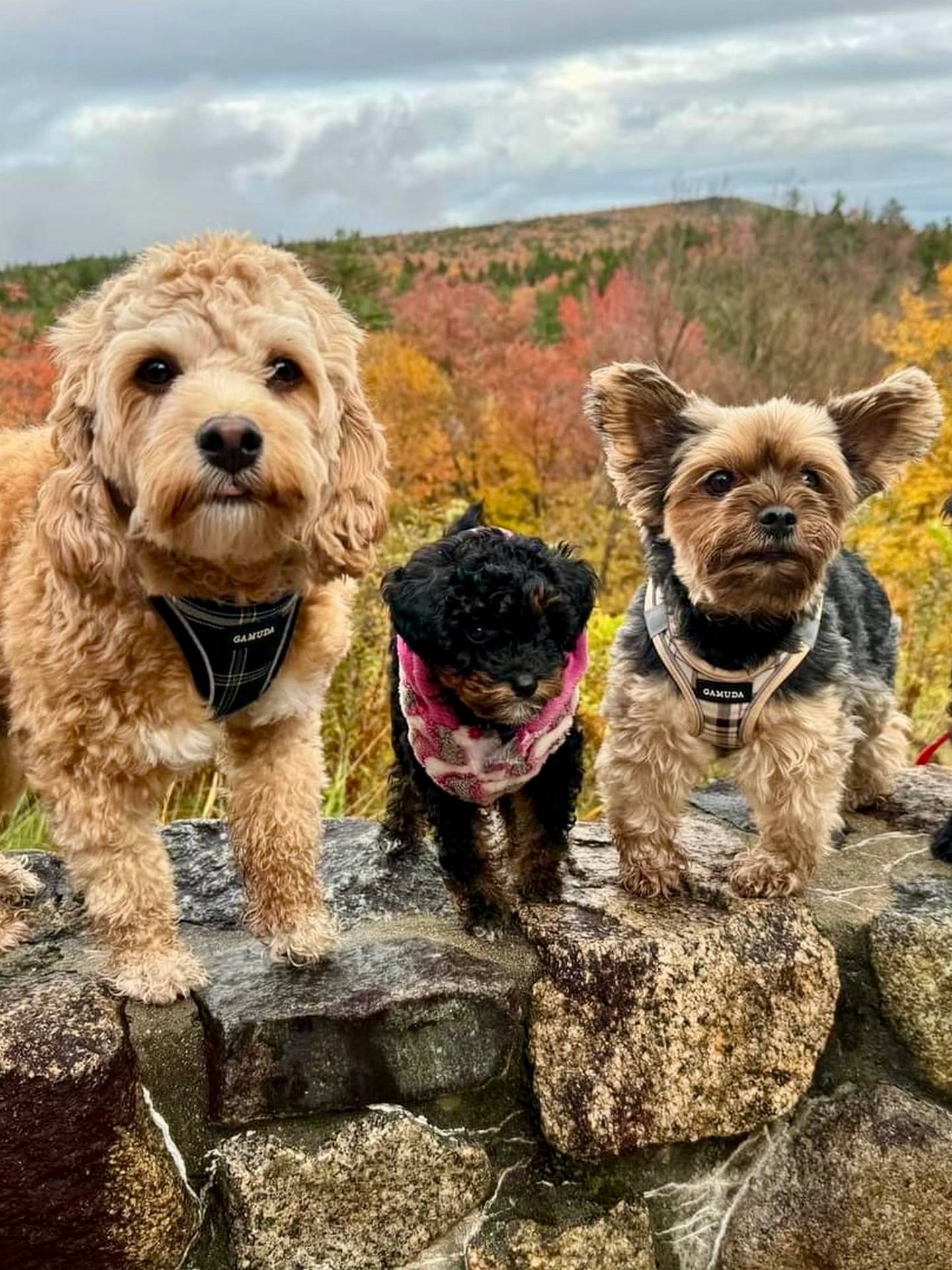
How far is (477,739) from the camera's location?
9.55 ft

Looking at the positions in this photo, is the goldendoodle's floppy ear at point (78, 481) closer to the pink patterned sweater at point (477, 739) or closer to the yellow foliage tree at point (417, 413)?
the pink patterned sweater at point (477, 739)

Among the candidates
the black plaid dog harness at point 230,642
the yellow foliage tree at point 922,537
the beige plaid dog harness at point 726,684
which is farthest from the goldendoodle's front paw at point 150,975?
the yellow foliage tree at point 922,537

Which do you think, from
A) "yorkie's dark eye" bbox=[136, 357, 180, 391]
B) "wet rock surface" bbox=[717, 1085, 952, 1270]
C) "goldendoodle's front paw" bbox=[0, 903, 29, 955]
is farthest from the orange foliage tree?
"wet rock surface" bbox=[717, 1085, 952, 1270]

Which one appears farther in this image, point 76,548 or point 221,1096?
point 221,1096

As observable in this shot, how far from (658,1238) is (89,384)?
2577mm

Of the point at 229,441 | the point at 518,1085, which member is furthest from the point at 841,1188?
the point at 229,441

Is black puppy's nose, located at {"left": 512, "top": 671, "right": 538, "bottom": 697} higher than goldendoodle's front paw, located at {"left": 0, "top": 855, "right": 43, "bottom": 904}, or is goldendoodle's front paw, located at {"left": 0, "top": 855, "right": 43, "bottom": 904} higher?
black puppy's nose, located at {"left": 512, "top": 671, "right": 538, "bottom": 697}

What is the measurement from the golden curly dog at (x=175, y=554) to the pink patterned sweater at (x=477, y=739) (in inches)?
10.0

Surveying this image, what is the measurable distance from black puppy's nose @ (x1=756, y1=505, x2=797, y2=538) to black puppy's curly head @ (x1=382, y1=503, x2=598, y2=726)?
1.68ft

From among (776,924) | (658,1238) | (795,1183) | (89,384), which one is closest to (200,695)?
(89,384)

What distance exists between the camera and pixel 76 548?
8.26ft

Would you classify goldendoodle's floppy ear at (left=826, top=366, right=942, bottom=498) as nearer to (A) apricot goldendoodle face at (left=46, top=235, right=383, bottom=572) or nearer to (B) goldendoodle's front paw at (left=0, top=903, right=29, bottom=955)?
(A) apricot goldendoodle face at (left=46, top=235, right=383, bottom=572)

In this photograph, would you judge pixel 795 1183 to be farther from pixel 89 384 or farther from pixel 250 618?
pixel 89 384

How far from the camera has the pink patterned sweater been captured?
2.91 metres
